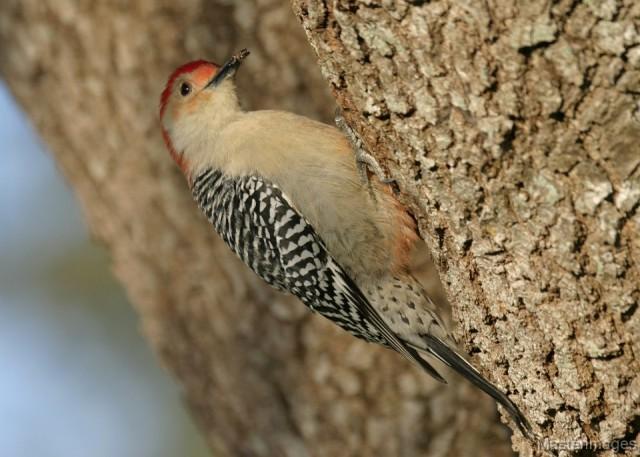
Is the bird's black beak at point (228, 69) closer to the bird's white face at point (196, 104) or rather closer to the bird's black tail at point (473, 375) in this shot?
the bird's white face at point (196, 104)

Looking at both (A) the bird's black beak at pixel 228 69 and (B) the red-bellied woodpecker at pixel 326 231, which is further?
(A) the bird's black beak at pixel 228 69

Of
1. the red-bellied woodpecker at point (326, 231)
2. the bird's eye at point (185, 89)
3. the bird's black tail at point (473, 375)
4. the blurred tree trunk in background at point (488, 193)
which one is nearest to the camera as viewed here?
the blurred tree trunk in background at point (488, 193)

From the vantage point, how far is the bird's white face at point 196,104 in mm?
5102

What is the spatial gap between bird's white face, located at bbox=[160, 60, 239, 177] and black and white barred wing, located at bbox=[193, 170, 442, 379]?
33 cm

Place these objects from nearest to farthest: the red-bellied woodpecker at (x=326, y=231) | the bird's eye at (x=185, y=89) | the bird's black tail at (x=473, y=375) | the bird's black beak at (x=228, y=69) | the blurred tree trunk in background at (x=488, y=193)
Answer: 1. the blurred tree trunk in background at (x=488, y=193)
2. the bird's black tail at (x=473, y=375)
3. the red-bellied woodpecker at (x=326, y=231)
4. the bird's black beak at (x=228, y=69)
5. the bird's eye at (x=185, y=89)

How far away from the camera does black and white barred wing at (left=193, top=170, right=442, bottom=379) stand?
4.50 m

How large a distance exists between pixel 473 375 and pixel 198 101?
2316 mm

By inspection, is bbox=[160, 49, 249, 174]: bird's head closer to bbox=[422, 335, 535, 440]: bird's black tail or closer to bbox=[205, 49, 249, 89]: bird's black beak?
bbox=[205, 49, 249, 89]: bird's black beak

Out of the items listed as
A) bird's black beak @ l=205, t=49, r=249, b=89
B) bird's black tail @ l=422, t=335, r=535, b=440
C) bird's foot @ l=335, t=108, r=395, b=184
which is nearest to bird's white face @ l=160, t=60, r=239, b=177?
bird's black beak @ l=205, t=49, r=249, b=89

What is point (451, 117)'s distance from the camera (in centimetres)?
288

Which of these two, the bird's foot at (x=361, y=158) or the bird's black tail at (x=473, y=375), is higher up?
the bird's foot at (x=361, y=158)

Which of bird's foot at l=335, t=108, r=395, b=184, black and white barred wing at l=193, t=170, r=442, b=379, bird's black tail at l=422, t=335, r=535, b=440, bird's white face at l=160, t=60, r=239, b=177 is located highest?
bird's white face at l=160, t=60, r=239, b=177

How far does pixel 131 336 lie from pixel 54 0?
7647mm

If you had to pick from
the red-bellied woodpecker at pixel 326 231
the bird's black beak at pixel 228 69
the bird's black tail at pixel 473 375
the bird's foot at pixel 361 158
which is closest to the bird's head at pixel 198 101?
the bird's black beak at pixel 228 69
